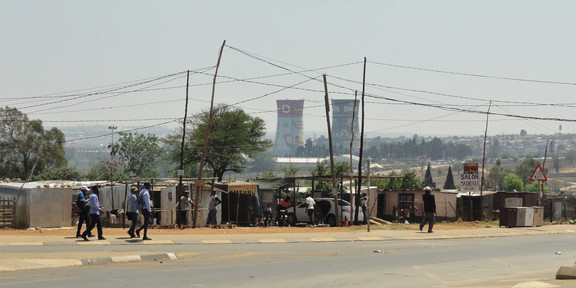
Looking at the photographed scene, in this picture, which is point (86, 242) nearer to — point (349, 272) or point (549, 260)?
point (349, 272)

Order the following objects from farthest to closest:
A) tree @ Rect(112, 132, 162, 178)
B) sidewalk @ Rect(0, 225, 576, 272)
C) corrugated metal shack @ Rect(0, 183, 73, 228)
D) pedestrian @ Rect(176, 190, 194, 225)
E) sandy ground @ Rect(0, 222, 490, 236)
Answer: tree @ Rect(112, 132, 162, 178) → pedestrian @ Rect(176, 190, 194, 225) → corrugated metal shack @ Rect(0, 183, 73, 228) → sandy ground @ Rect(0, 222, 490, 236) → sidewalk @ Rect(0, 225, 576, 272)

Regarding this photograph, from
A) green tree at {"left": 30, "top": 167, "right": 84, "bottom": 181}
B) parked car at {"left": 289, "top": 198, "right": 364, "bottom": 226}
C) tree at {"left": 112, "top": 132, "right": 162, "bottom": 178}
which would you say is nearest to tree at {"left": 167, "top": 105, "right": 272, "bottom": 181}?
green tree at {"left": 30, "top": 167, "right": 84, "bottom": 181}

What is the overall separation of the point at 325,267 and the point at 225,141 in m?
80.8

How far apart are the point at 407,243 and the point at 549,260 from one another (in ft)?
20.8

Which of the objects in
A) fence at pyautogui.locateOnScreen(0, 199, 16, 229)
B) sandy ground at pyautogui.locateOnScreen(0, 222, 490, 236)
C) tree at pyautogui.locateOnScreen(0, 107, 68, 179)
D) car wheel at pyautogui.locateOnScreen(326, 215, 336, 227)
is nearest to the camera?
sandy ground at pyautogui.locateOnScreen(0, 222, 490, 236)

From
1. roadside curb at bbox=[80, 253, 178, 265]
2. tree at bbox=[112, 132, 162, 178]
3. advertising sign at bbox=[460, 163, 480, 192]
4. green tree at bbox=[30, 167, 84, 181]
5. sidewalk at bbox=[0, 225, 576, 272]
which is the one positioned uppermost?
tree at bbox=[112, 132, 162, 178]

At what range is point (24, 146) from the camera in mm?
107812

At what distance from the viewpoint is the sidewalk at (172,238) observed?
64.8 ft

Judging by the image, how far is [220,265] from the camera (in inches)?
751

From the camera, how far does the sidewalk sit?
19.8 m

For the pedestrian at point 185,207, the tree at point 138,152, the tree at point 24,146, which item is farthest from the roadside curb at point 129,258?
the tree at point 138,152

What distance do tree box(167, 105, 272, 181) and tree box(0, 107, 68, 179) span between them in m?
16.6

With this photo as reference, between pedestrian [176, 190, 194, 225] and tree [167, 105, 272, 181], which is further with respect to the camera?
tree [167, 105, 272, 181]

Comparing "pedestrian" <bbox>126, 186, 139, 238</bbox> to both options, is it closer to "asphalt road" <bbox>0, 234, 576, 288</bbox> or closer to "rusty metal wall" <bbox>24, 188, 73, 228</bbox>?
"asphalt road" <bbox>0, 234, 576, 288</bbox>
